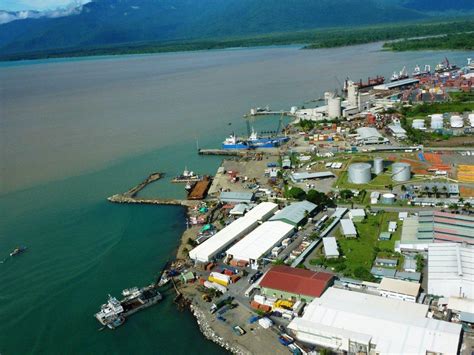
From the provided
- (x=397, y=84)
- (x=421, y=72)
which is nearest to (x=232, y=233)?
(x=397, y=84)

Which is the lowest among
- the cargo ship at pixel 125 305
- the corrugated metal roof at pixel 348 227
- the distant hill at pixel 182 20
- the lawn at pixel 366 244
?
the cargo ship at pixel 125 305

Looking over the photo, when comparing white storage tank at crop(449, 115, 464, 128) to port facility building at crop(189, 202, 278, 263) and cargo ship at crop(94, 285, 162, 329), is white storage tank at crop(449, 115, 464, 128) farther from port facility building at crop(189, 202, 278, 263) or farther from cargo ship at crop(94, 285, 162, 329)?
cargo ship at crop(94, 285, 162, 329)

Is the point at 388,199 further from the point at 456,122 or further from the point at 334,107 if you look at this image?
the point at 334,107

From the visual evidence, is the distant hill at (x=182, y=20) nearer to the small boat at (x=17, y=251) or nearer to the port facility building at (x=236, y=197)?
the port facility building at (x=236, y=197)

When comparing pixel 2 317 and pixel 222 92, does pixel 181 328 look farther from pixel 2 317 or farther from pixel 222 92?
pixel 222 92

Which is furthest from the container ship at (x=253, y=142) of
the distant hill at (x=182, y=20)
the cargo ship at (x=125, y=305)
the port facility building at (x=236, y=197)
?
the distant hill at (x=182, y=20)

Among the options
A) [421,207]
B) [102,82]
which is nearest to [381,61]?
[102,82]

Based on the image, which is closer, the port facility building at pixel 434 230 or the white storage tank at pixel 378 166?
the port facility building at pixel 434 230

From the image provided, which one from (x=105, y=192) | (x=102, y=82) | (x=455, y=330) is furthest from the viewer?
(x=102, y=82)
